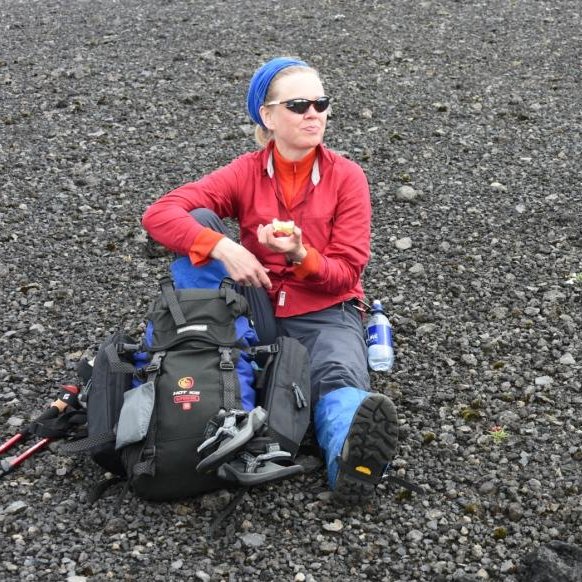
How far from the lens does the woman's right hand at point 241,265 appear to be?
17.6 feet

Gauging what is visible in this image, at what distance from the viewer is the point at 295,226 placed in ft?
17.7

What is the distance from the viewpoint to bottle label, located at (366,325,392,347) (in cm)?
631

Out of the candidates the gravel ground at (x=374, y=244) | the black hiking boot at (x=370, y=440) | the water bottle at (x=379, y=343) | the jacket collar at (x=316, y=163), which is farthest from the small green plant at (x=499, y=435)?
the jacket collar at (x=316, y=163)

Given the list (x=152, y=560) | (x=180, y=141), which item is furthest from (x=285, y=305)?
(x=180, y=141)

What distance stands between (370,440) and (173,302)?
1.42 m

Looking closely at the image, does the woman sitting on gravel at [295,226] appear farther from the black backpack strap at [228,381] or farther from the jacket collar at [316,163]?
the black backpack strap at [228,381]

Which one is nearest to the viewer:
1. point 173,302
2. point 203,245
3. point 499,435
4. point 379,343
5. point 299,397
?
point 299,397

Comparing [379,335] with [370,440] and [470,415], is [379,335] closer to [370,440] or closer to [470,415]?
[470,415]

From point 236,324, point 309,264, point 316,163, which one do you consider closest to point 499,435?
point 309,264

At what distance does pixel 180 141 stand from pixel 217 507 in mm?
6289

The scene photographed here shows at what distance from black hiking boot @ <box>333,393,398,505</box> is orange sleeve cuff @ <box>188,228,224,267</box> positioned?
4.67 ft

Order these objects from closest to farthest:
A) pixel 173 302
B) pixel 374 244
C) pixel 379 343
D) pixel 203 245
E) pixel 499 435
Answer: pixel 173 302
pixel 203 245
pixel 499 435
pixel 379 343
pixel 374 244

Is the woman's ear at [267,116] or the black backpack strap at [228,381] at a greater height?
the woman's ear at [267,116]

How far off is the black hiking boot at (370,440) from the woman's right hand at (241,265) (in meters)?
1.06
